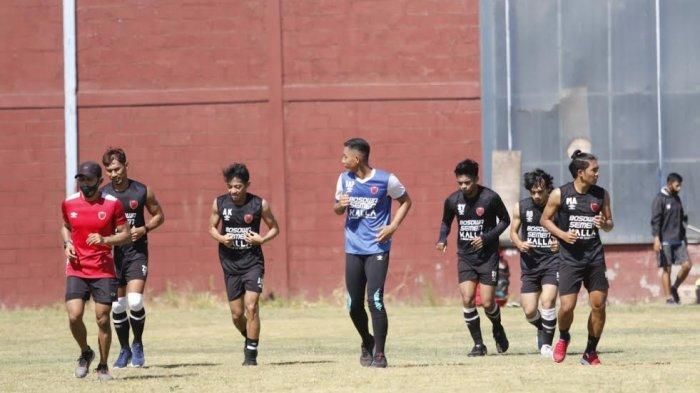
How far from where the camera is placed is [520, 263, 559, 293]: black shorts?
669 inches

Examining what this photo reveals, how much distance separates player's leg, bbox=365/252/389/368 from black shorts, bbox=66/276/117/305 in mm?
2434

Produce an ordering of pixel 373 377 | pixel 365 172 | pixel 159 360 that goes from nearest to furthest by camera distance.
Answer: pixel 373 377 → pixel 365 172 → pixel 159 360

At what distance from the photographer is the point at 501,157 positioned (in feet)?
87.8

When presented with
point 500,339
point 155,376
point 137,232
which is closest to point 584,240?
point 500,339

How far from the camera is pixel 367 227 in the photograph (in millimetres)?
15016

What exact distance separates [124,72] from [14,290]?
4.10 metres

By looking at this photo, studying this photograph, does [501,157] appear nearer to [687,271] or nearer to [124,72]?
[687,271]

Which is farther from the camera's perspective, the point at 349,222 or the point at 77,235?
the point at 349,222

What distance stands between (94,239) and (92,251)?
19 cm

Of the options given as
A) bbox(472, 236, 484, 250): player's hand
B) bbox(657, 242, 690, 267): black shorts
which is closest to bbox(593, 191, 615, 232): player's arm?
bbox(472, 236, 484, 250): player's hand

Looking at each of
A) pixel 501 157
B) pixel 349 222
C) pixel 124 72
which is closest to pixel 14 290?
pixel 124 72

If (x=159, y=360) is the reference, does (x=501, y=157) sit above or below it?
above

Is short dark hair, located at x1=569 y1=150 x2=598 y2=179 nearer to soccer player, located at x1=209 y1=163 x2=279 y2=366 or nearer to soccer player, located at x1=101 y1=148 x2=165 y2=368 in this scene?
soccer player, located at x1=209 y1=163 x2=279 y2=366

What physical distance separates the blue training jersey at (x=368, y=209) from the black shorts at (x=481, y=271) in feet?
7.25
